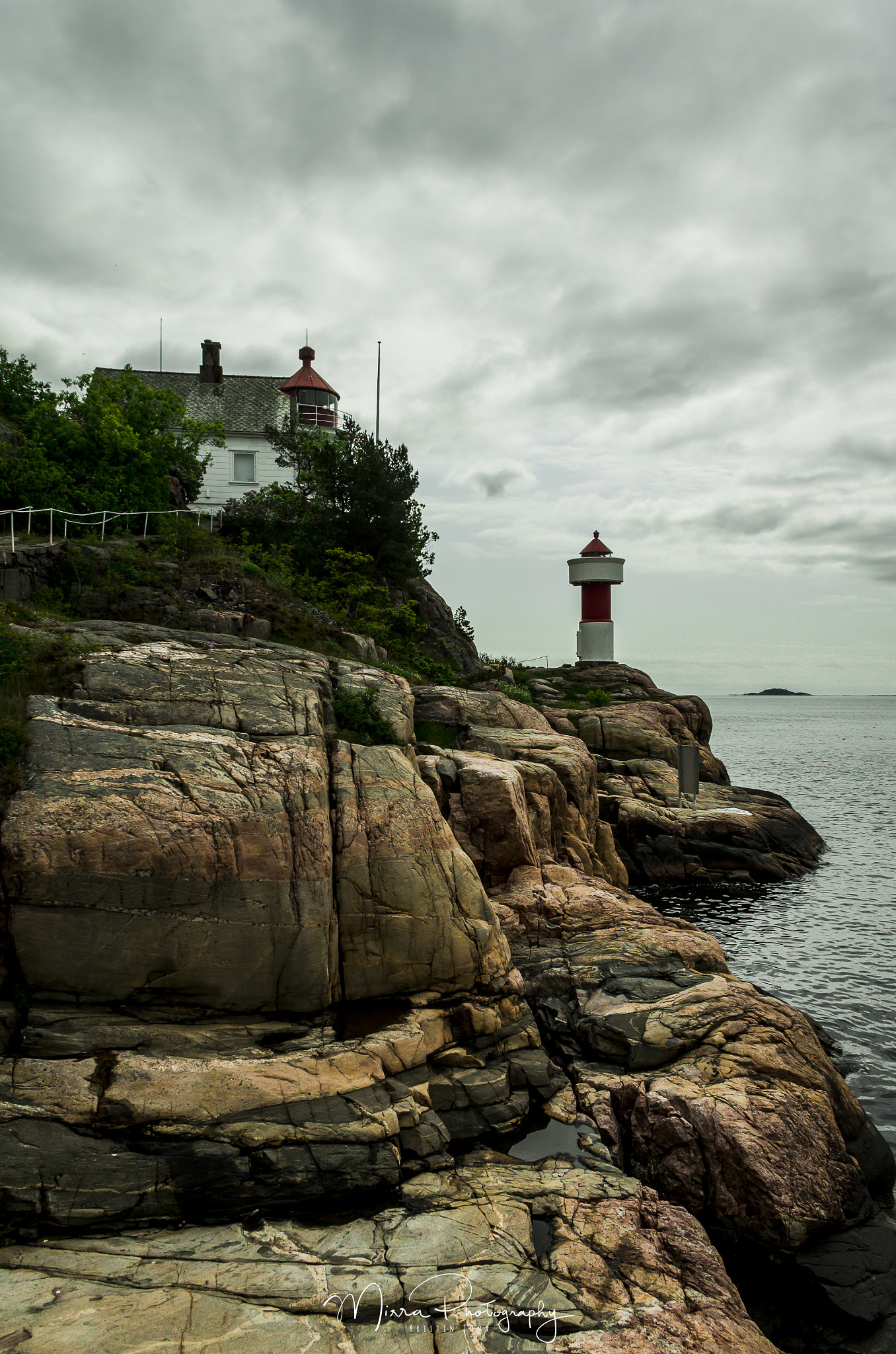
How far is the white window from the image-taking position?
43.5 m

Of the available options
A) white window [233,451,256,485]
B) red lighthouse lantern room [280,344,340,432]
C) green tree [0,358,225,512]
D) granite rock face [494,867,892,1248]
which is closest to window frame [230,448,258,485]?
white window [233,451,256,485]

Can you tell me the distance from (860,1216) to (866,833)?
3168 centimetres

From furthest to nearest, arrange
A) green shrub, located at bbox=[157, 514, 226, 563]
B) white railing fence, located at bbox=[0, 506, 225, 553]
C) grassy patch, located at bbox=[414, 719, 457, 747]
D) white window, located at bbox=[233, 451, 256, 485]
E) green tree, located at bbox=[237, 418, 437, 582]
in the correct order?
white window, located at bbox=[233, 451, 256, 485], green tree, located at bbox=[237, 418, 437, 582], white railing fence, located at bbox=[0, 506, 225, 553], green shrub, located at bbox=[157, 514, 226, 563], grassy patch, located at bbox=[414, 719, 457, 747]

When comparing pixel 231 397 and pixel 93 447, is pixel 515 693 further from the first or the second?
pixel 231 397

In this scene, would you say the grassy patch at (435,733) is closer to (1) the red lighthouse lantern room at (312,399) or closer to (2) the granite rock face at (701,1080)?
(2) the granite rock face at (701,1080)

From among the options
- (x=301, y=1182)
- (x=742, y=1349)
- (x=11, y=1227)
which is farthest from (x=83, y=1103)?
(x=742, y=1349)

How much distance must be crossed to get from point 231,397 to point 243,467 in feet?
19.3

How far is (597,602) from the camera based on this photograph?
48.5m

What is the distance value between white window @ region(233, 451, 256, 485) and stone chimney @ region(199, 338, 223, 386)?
277 inches

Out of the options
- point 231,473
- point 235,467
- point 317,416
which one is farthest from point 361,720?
point 317,416

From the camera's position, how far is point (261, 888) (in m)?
10.2

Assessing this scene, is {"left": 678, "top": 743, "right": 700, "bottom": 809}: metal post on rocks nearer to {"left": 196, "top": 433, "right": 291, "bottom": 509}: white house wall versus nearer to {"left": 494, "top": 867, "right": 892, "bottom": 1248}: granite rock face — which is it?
{"left": 494, "top": 867, "right": 892, "bottom": 1248}: granite rock face

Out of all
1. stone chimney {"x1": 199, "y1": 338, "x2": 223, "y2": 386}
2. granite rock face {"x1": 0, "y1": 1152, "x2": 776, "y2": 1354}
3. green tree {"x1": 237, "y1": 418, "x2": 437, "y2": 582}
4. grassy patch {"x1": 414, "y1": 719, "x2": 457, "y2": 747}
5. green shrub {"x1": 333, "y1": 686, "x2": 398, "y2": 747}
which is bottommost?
granite rock face {"x1": 0, "y1": 1152, "x2": 776, "y2": 1354}

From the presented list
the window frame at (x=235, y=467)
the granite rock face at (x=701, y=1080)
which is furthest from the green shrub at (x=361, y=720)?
the window frame at (x=235, y=467)
